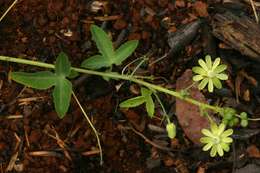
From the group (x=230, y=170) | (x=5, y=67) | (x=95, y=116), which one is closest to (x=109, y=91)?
(x=95, y=116)

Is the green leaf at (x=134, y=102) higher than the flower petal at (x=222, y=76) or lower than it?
lower

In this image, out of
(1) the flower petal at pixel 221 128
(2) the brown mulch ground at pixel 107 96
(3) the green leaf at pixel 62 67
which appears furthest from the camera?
Result: (2) the brown mulch ground at pixel 107 96

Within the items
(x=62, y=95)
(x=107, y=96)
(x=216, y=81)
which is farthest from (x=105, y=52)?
(x=216, y=81)

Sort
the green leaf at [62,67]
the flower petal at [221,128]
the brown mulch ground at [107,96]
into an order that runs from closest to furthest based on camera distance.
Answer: the flower petal at [221,128], the green leaf at [62,67], the brown mulch ground at [107,96]

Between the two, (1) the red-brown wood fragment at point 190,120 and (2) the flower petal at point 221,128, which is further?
(1) the red-brown wood fragment at point 190,120

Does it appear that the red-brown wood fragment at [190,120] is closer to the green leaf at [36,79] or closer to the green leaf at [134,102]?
the green leaf at [134,102]

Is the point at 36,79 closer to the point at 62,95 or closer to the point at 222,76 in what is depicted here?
the point at 62,95

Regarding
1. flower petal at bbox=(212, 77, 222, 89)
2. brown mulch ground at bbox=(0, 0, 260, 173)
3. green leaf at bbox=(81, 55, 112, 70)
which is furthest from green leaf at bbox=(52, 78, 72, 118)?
flower petal at bbox=(212, 77, 222, 89)

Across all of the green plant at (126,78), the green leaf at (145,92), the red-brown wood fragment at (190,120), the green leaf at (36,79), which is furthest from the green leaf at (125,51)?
the red-brown wood fragment at (190,120)
